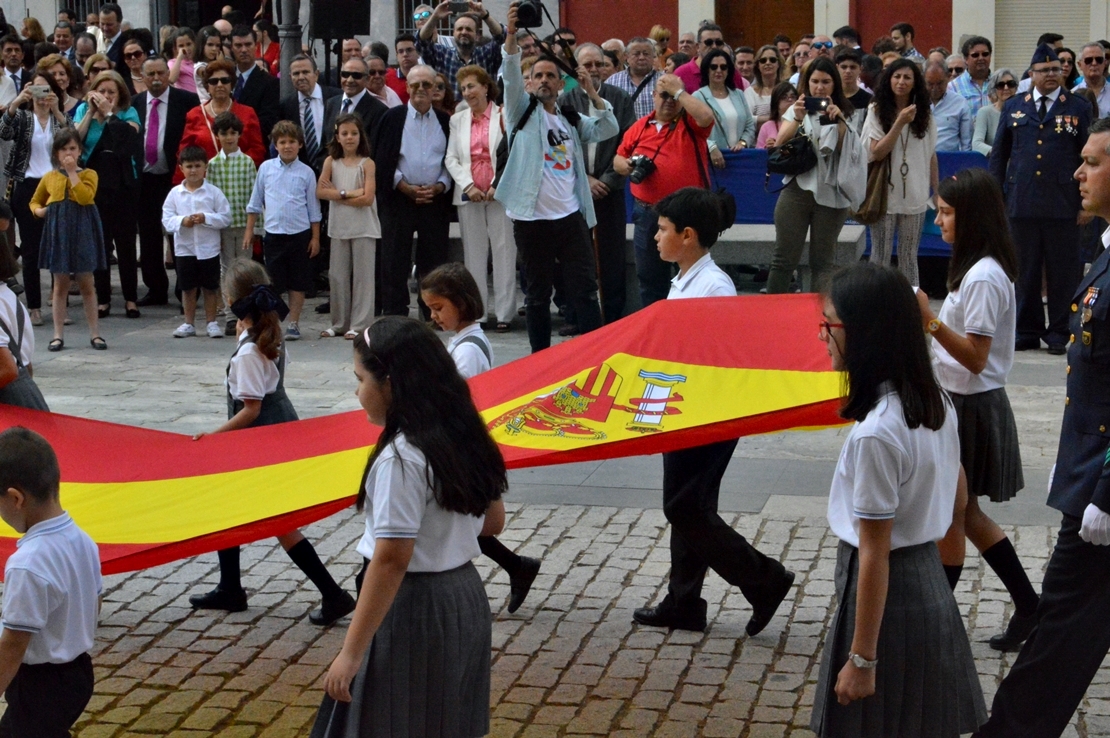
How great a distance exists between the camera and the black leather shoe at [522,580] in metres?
6.32

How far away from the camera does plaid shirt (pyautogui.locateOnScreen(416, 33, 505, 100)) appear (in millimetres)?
14555

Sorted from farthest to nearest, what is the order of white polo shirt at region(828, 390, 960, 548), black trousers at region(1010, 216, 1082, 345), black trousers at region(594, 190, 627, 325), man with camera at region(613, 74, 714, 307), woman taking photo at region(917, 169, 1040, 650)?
black trousers at region(594, 190, 627, 325), black trousers at region(1010, 216, 1082, 345), man with camera at region(613, 74, 714, 307), woman taking photo at region(917, 169, 1040, 650), white polo shirt at region(828, 390, 960, 548)

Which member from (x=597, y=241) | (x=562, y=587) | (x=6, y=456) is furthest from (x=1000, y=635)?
(x=597, y=241)

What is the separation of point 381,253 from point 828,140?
13.5 feet

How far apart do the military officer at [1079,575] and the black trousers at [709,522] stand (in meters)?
1.35

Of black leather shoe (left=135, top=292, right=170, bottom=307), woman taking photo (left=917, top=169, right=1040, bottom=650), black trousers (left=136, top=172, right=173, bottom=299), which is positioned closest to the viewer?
woman taking photo (left=917, top=169, right=1040, bottom=650)

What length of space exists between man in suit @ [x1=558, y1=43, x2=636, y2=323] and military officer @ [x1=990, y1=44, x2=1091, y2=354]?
298 cm

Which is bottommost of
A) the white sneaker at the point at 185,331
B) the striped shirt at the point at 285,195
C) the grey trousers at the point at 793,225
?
the white sneaker at the point at 185,331

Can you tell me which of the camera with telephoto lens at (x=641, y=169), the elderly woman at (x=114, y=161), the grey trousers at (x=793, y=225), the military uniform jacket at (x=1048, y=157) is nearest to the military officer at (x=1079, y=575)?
the camera with telephoto lens at (x=641, y=169)

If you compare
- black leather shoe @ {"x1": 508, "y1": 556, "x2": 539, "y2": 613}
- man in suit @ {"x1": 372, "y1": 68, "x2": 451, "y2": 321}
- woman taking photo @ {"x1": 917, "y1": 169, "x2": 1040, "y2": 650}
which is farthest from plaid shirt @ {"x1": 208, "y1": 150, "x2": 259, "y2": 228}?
woman taking photo @ {"x1": 917, "y1": 169, "x2": 1040, "y2": 650}

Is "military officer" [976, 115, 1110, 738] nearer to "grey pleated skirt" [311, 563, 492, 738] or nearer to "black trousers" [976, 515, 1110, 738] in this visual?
"black trousers" [976, 515, 1110, 738]

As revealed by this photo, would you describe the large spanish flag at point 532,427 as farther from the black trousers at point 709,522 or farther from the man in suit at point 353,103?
the man in suit at point 353,103

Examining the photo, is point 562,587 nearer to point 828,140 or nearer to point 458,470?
point 458,470

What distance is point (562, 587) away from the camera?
6.66 m
